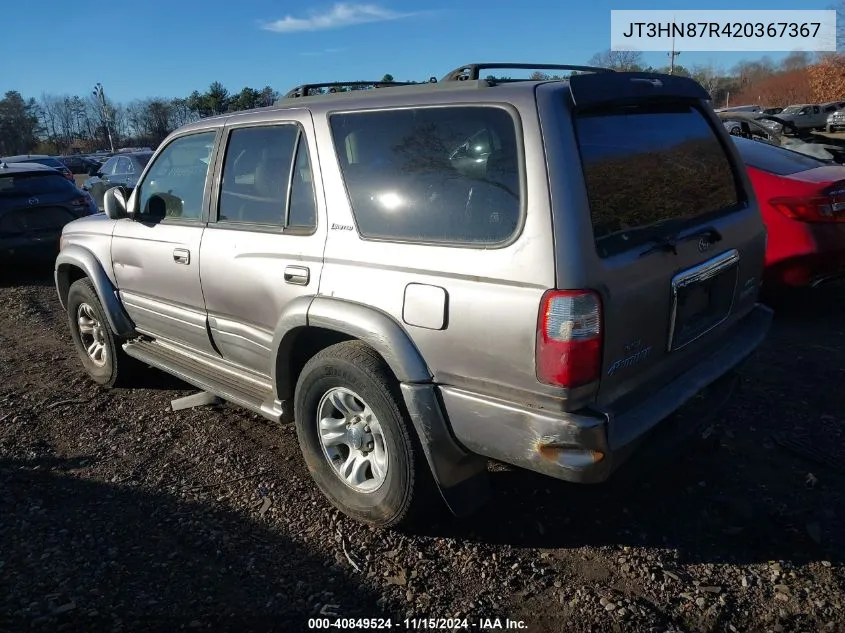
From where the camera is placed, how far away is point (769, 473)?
11.1ft

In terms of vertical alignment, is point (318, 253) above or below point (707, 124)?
below

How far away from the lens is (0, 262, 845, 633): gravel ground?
8.48ft

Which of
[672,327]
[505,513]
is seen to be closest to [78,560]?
[505,513]

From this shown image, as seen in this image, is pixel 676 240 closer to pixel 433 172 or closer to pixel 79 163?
pixel 433 172

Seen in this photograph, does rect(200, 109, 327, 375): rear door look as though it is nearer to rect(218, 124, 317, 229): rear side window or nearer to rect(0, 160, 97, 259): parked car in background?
rect(218, 124, 317, 229): rear side window

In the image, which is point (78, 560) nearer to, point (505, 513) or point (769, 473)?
point (505, 513)

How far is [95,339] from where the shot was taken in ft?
16.8

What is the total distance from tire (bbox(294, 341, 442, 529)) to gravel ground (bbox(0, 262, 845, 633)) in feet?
0.53

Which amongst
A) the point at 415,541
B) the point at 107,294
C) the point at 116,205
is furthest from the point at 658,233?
the point at 107,294

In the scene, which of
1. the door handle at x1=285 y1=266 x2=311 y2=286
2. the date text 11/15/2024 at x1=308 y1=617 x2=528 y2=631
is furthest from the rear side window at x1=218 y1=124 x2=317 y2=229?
the date text 11/15/2024 at x1=308 y1=617 x2=528 y2=631

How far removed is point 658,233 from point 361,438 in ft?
5.12

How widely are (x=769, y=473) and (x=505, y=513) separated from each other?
4.54 feet

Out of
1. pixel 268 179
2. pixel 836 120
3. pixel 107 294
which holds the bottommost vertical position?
pixel 836 120

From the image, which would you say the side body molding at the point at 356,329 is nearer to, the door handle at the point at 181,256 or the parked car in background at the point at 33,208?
the door handle at the point at 181,256
